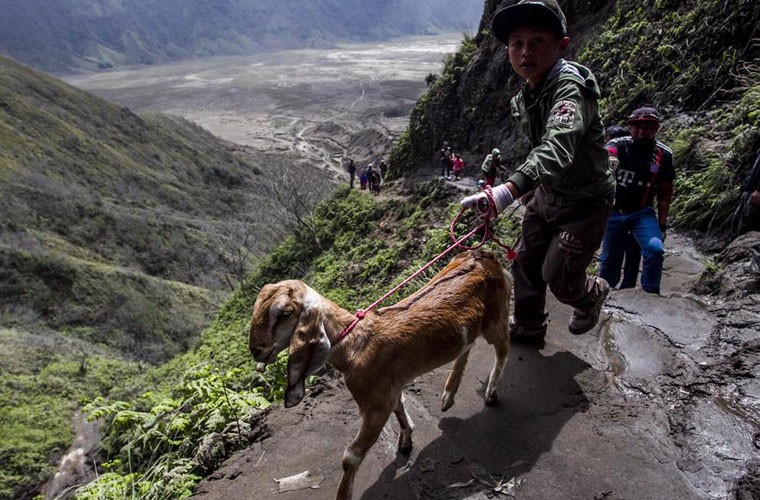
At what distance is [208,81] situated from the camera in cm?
14250

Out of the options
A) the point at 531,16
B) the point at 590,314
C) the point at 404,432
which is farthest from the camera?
the point at 590,314

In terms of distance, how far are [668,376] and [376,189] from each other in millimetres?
18810

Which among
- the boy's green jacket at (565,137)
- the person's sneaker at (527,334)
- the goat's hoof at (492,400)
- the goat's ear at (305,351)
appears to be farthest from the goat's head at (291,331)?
the person's sneaker at (527,334)

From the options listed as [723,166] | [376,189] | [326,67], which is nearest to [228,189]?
[376,189]

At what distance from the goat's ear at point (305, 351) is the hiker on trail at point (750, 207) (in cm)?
556

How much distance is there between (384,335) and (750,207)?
5308 millimetres

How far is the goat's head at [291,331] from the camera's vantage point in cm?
271

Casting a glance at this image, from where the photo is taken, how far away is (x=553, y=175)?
2.82 m

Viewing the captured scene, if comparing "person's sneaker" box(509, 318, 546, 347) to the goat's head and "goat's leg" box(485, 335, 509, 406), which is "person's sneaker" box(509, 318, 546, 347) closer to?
"goat's leg" box(485, 335, 509, 406)

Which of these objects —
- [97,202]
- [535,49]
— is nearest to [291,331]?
[535,49]

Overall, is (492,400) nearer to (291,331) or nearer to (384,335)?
(384,335)

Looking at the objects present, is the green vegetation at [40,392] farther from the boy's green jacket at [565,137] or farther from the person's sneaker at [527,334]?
the boy's green jacket at [565,137]

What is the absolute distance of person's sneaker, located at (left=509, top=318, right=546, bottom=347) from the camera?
457 centimetres

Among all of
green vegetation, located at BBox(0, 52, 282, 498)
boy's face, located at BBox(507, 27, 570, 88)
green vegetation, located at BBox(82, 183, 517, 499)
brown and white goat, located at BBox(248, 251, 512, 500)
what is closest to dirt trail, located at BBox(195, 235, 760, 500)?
brown and white goat, located at BBox(248, 251, 512, 500)
